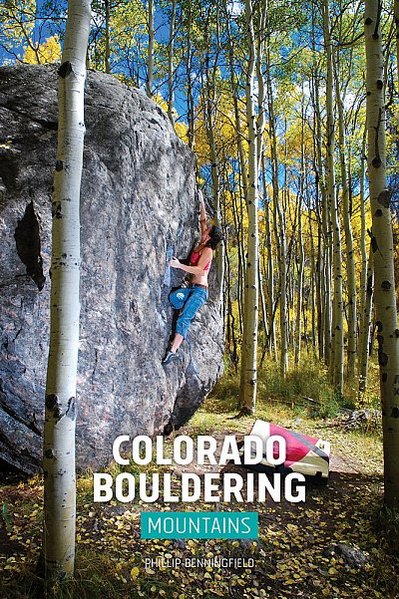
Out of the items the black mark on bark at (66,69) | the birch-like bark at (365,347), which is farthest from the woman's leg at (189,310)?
the birch-like bark at (365,347)

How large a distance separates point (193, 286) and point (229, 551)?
9.83 feet

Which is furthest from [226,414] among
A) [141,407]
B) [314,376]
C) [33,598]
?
[33,598]

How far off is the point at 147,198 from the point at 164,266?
0.78m

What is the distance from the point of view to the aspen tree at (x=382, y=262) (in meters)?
3.97

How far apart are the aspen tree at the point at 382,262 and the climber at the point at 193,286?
6.46 ft

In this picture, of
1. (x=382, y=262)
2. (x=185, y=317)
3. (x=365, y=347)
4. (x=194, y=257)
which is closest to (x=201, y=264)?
(x=194, y=257)

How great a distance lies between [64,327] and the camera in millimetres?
2717

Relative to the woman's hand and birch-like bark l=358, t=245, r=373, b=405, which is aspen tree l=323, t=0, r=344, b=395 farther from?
the woman's hand

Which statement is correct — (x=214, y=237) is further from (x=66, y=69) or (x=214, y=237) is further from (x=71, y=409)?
(x=71, y=409)

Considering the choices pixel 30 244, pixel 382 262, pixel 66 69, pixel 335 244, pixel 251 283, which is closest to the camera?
pixel 66 69

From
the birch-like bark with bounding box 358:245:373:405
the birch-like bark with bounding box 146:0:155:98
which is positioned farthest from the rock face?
the birch-like bark with bounding box 146:0:155:98

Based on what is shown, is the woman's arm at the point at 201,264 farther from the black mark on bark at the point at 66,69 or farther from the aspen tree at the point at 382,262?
the black mark on bark at the point at 66,69

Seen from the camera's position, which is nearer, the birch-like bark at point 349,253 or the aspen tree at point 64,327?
the aspen tree at point 64,327

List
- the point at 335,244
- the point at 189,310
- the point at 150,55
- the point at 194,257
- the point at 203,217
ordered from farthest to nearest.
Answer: the point at 150,55 < the point at 335,244 < the point at 203,217 < the point at 194,257 < the point at 189,310
